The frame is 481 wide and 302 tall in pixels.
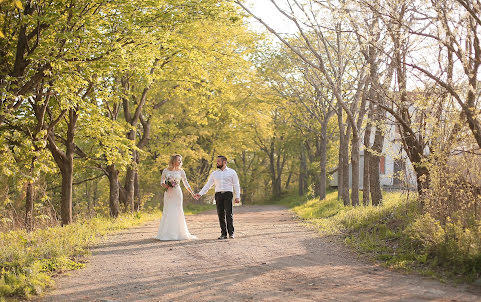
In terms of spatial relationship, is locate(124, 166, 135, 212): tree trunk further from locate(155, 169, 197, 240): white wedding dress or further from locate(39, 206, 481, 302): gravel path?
locate(39, 206, 481, 302): gravel path

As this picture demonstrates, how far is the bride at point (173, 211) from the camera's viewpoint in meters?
13.1

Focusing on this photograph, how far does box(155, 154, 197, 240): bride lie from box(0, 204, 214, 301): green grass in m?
1.61

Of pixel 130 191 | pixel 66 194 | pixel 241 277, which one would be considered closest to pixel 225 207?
pixel 241 277

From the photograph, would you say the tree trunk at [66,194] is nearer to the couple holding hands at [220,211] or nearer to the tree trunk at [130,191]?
the couple holding hands at [220,211]

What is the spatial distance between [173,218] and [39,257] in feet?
15.5

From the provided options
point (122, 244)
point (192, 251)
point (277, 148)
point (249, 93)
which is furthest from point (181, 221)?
point (277, 148)

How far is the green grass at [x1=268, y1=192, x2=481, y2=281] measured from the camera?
24.7 feet

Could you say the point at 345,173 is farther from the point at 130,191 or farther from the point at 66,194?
the point at 66,194

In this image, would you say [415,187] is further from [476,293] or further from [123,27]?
[123,27]

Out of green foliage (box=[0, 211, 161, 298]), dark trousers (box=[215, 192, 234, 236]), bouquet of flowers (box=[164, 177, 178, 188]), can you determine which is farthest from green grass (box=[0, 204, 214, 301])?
dark trousers (box=[215, 192, 234, 236])

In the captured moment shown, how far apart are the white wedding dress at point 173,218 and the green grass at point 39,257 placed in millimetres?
1580

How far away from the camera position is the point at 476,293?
6.41 meters

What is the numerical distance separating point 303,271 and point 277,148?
4635 cm

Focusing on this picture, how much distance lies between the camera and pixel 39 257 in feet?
29.1
